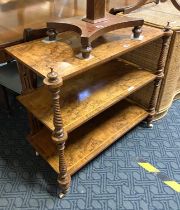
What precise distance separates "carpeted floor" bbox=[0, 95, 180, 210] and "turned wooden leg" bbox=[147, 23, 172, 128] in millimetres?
115

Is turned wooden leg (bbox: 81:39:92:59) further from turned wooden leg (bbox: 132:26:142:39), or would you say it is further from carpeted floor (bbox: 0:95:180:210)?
carpeted floor (bbox: 0:95:180:210)

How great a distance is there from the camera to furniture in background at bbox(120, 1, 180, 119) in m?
1.48

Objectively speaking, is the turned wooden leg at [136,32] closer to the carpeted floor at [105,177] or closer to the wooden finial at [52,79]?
the wooden finial at [52,79]

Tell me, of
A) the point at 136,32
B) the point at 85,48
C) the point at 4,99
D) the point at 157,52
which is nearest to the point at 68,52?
the point at 85,48

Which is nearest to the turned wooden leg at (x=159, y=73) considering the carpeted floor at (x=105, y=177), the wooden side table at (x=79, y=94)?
the wooden side table at (x=79, y=94)

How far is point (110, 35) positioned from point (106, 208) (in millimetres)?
897

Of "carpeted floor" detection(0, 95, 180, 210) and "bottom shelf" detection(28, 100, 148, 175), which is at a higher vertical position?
"bottom shelf" detection(28, 100, 148, 175)

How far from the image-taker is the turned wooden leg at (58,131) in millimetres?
875

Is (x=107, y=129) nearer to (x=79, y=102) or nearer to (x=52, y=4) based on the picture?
(x=79, y=102)

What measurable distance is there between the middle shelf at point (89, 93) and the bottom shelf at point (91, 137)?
10.3 inches

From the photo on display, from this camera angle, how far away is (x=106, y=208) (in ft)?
3.91

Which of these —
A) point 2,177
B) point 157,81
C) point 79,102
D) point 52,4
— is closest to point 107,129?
point 79,102

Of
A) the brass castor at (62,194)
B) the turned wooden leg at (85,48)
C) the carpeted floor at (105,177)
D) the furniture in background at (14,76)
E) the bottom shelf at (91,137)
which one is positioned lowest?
the carpeted floor at (105,177)

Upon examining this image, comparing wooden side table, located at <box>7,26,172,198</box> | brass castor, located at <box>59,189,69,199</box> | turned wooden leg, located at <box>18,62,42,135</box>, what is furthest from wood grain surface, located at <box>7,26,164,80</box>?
brass castor, located at <box>59,189,69,199</box>
